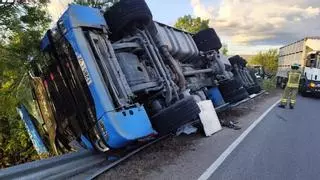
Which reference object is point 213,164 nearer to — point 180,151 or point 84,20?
point 180,151

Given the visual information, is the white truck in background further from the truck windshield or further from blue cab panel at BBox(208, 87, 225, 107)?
the truck windshield

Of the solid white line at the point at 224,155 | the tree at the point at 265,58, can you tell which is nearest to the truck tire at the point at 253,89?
the solid white line at the point at 224,155

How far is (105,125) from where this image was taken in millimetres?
4891

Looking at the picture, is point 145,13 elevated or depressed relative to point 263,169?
elevated

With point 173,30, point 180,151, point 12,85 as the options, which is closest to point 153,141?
point 180,151

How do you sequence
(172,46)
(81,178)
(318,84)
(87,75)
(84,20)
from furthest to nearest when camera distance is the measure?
(318,84) < (172,46) < (84,20) < (87,75) < (81,178)

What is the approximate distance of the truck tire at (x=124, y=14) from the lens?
20.2ft

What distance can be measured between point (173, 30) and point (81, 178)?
5.02m

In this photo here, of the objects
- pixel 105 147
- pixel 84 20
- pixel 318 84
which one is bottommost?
pixel 318 84

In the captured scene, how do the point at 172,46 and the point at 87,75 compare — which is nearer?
the point at 87,75

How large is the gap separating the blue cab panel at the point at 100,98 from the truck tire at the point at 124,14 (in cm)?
62

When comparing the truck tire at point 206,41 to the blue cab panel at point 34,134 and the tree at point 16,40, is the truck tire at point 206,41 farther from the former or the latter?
the blue cab panel at point 34,134

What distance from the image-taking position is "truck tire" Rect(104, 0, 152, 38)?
20.2ft

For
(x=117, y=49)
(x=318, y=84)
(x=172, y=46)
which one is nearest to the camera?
(x=117, y=49)
